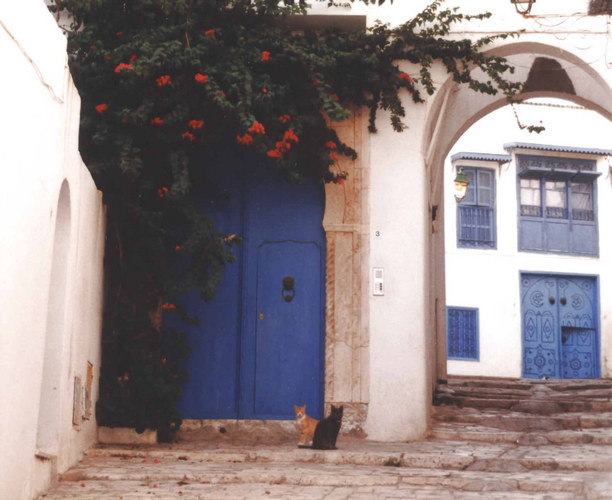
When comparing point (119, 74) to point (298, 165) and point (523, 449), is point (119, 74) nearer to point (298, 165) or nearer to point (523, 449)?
point (298, 165)

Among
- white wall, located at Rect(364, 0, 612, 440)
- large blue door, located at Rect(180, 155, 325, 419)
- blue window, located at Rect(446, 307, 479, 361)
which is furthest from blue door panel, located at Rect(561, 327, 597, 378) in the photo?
large blue door, located at Rect(180, 155, 325, 419)

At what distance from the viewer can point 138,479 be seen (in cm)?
629

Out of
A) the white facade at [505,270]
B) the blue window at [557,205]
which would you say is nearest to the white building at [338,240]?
the white facade at [505,270]

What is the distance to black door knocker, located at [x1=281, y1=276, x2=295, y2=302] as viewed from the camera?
30.1 feet

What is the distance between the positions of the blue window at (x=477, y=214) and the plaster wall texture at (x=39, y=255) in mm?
14465

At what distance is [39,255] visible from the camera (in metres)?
5.25

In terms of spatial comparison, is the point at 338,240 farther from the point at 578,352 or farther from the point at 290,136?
the point at 578,352

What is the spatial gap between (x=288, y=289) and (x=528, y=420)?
2870mm

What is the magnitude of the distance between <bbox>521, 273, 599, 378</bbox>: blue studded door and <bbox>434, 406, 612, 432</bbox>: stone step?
10.1 metres

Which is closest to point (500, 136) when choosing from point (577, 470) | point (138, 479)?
point (577, 470)

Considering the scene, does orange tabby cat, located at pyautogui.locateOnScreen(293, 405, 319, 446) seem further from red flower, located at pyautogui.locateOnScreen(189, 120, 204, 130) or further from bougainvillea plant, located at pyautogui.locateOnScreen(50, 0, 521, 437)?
red flower, located at pyautogui.locateOnScreen(189, 120, 204, 130)

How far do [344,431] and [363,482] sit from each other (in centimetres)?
252

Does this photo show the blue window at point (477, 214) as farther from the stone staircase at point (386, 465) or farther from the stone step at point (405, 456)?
the stone step at point (405, 456)

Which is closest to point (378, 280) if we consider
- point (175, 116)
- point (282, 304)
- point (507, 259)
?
point (282, 304)
